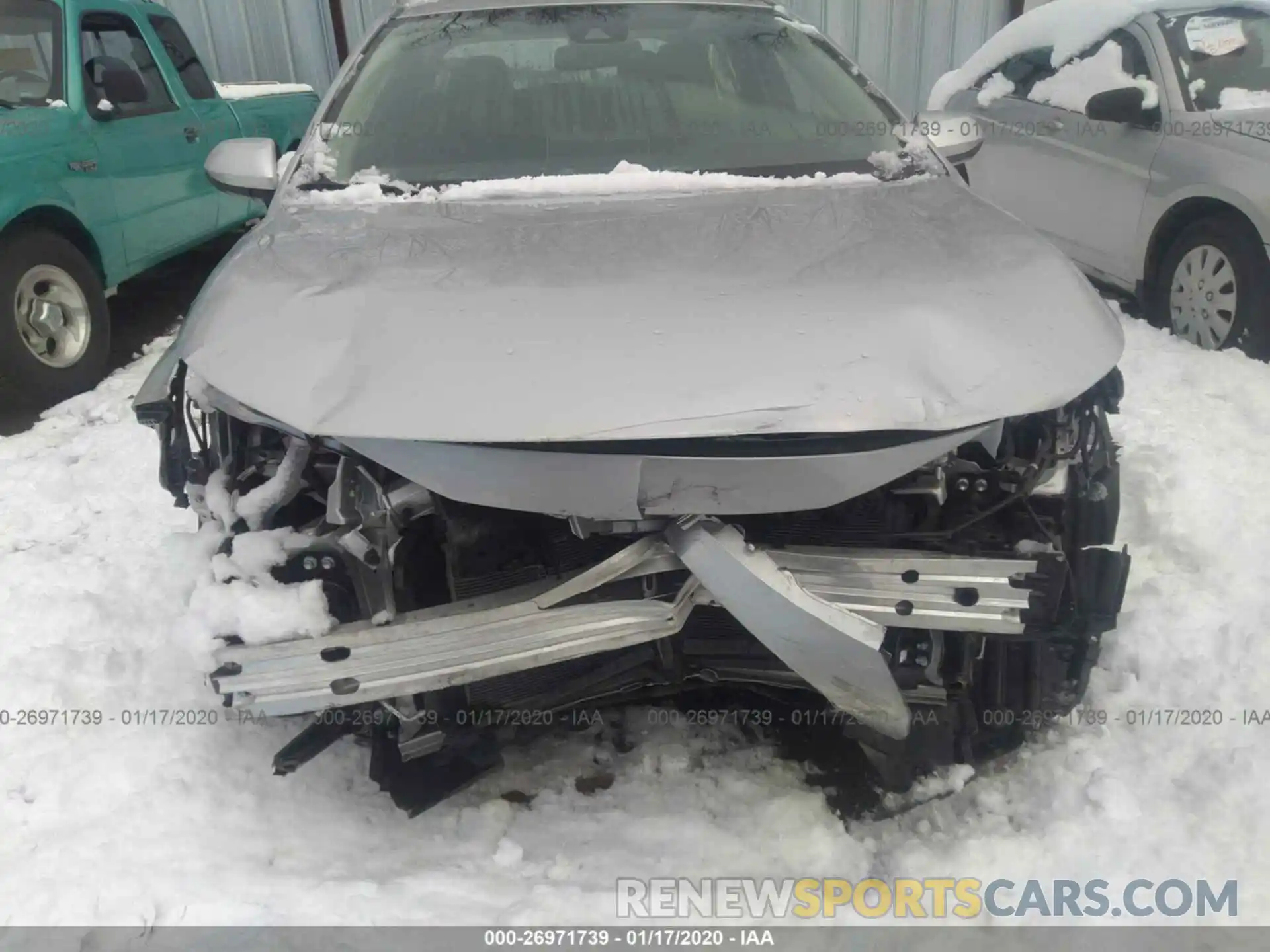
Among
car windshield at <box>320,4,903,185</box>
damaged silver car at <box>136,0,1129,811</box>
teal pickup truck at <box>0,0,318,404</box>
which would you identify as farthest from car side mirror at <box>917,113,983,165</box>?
teal pickup truck at <box>0,0,318,404</box>

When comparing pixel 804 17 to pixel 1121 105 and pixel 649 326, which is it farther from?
pixel 649 326

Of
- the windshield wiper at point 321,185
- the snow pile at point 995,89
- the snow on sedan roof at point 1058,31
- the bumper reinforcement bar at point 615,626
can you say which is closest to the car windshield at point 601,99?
the windshield wiper at point 321,185

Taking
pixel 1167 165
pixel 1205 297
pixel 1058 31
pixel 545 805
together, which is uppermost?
pixel 1058 31

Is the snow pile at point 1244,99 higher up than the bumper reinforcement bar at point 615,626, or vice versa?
the snow pile at point 1244,99

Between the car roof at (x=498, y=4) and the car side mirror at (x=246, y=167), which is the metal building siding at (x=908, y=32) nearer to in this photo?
the car roof at (x=498, y=4)

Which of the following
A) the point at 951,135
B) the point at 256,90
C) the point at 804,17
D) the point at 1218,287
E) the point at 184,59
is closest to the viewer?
the point at 951,135

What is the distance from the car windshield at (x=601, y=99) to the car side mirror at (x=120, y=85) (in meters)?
2.67

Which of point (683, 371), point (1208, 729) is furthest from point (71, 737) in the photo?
point (1208, 729)

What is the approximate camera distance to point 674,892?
2.10 metres

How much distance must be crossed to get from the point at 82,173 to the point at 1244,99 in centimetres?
591

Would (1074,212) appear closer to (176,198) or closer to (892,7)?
(892,7)

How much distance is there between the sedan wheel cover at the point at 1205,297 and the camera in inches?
176

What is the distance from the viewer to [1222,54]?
Answer: 4781mm

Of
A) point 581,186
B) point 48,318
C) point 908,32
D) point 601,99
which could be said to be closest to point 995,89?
point 908,32
